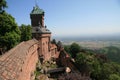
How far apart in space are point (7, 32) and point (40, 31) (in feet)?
52.2

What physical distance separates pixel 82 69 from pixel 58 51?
41.7 feet

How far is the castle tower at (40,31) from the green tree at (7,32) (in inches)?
575

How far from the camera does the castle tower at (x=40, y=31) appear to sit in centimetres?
4381

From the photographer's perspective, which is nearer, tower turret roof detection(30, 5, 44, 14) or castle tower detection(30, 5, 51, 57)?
castle tower detection(30, 5, 51, 57)

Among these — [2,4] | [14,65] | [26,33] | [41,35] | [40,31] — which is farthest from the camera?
[40,31]

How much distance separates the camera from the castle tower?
43812 mm

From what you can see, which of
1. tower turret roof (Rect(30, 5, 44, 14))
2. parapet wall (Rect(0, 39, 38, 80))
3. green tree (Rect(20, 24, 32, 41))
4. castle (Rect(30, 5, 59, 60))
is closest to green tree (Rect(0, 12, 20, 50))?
parapet wall (Rect(0, 39, 38, 80))

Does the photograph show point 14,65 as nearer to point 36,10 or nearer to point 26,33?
point 26,33

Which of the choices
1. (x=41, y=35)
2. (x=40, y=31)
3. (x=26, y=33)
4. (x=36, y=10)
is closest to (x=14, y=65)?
(x=26, y=33)

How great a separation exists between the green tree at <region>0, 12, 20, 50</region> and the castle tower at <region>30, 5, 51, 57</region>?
47.9 ft

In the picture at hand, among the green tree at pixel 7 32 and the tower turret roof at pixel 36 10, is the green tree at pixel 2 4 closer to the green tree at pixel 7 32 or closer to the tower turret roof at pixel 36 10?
the green tree at pixel 7 32

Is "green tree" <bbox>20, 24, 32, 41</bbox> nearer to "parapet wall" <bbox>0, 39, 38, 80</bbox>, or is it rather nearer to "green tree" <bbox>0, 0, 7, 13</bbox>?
"green tree" <bbox>0, 0, 7, 13</bbox>

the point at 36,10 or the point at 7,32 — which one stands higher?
the point at 36,10

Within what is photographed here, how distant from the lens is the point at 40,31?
4419 cm
